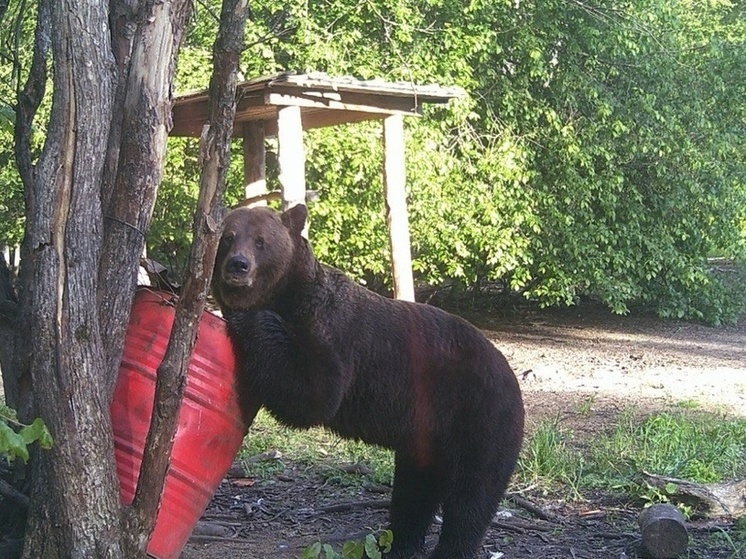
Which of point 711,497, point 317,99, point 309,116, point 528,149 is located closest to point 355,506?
point 711,497

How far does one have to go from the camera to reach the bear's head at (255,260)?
4.82 m

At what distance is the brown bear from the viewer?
4.94 metres

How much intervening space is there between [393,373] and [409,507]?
94 centimetres

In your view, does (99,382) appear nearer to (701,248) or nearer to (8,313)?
(8,313)

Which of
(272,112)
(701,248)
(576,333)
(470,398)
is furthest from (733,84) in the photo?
(470,398)

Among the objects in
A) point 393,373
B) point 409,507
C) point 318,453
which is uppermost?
point 393,373

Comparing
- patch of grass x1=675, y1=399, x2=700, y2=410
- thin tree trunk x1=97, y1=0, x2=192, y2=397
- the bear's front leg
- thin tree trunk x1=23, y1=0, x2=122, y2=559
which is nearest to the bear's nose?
the bear's front leg

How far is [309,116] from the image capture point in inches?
448

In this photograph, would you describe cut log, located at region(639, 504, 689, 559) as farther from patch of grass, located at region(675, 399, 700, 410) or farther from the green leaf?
patch of grass, located at region(675, 399, 700, 410)

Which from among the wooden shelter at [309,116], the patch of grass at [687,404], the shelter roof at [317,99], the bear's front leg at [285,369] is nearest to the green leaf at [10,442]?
the bear's front leg at [285,369]

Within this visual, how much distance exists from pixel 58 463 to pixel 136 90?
1.56m

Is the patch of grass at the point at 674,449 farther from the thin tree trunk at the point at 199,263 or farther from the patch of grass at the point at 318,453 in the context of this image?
the thin tree trunk at the point at 199,263

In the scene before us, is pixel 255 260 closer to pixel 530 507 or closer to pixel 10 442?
pixel 10 442

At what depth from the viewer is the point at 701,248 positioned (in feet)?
55.6
